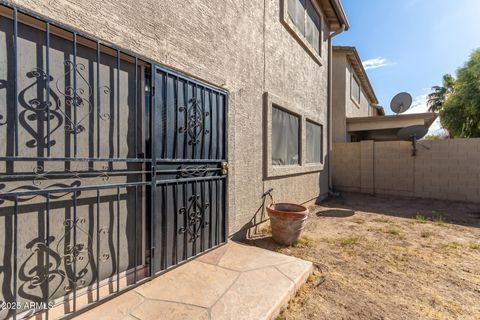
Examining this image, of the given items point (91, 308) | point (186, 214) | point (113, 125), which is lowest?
point (91, 308)

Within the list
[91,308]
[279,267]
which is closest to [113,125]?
[91,308]

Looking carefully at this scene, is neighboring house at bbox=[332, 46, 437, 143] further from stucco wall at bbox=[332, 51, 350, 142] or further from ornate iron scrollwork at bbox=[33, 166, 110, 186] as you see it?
ornate iron scrollwork at bbox=[33, 166, 110, 186]

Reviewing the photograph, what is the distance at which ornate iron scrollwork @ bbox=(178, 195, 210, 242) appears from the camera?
2715 millimetres

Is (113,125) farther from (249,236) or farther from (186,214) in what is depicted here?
(249,236)

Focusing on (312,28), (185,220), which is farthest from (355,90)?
(185,220)

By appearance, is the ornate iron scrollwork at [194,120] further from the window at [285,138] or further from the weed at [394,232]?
the weed at [394,232]

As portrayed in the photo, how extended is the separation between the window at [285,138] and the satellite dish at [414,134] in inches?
182

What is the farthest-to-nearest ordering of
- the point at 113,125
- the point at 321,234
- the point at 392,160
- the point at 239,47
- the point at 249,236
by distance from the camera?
1. the point at 392,160
2. the point at 321,234
3. the point at 249,236
4. the point at 239,47
5. the point at 113,125

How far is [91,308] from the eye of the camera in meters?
1.83

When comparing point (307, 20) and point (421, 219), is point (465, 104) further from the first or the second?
point (307, 20)

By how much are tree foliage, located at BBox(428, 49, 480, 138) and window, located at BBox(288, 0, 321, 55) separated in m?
11.7

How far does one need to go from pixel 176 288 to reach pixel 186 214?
80 centimetres

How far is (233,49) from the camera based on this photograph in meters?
3.47

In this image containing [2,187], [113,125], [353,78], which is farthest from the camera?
[353,78]
